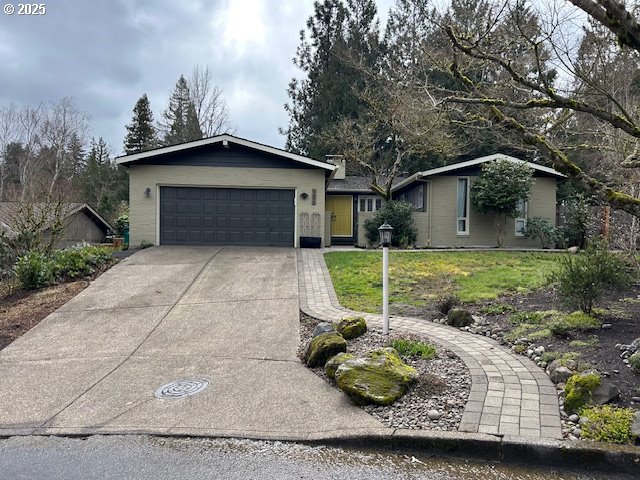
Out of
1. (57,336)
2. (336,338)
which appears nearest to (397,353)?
(336,338)

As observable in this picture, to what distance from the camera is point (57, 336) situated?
671 centimetres

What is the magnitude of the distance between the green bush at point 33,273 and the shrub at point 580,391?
31.8 feet

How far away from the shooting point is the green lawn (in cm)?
870

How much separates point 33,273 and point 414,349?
8182 millimetres

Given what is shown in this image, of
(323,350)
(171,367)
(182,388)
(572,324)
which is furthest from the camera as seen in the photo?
(572,324)

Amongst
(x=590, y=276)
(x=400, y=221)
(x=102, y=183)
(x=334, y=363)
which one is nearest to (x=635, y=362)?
(x=590, y=276)

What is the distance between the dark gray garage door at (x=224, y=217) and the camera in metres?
15.2

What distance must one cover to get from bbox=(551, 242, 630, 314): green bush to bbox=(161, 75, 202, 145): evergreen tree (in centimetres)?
2754

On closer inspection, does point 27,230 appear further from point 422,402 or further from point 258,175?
point 422,402

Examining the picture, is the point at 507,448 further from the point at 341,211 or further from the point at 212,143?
the point at 341,211

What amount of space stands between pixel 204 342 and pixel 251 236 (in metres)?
9.16

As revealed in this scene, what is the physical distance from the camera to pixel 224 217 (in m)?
15.3

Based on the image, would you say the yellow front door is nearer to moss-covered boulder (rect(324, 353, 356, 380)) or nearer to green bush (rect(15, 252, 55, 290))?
green bush (rect(15, 252, 55, 290))
